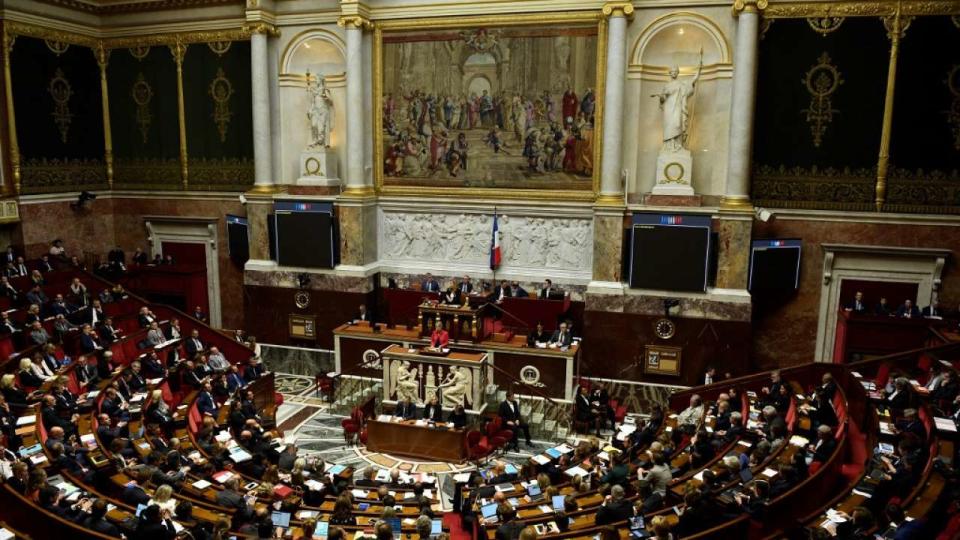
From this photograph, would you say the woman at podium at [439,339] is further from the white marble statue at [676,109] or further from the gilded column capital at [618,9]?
the gilded column capital at [618,9]

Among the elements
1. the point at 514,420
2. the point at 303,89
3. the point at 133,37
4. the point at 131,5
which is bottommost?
the point at 514,420

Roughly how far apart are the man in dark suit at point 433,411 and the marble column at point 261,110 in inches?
410

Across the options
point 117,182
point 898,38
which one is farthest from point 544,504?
point 117,182

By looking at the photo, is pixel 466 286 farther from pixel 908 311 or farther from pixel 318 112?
pixel 908 311

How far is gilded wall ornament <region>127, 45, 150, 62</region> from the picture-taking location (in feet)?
77.9

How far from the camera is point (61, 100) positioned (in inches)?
896

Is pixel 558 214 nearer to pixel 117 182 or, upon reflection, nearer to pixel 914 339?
pixel 914 339

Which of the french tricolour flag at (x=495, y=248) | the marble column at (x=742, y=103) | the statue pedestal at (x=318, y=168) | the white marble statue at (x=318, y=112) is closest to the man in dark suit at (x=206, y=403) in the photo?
the statue pedestal at (x=318, y=168)

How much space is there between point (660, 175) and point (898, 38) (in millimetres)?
6706

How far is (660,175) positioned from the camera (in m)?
19.5

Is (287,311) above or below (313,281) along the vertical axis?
below

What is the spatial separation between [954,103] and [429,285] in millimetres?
14862

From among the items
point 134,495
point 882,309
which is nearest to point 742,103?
point 882,309

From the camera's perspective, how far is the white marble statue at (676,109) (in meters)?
19.0
